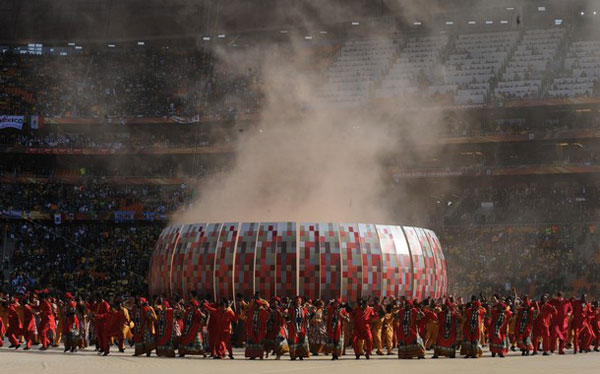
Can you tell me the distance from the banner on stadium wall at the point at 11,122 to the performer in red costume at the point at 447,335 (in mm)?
34036

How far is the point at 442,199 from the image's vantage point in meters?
46.1

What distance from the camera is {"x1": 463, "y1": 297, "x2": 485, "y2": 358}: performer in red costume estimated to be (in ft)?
63.7

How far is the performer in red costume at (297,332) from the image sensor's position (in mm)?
18734

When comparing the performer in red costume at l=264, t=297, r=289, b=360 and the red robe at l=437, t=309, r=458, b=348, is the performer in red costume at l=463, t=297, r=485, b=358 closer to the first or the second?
the red robe at l=437, t=309, r=458, b=348

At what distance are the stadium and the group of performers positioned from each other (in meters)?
5.18

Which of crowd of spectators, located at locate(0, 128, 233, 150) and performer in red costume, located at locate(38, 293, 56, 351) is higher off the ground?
crowd of spectators, located at locate(0, 128, 233, 150)

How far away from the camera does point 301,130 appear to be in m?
44.6

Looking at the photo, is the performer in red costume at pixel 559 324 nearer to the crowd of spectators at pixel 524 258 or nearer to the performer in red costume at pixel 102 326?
the performer in red costume at pixel 102 326

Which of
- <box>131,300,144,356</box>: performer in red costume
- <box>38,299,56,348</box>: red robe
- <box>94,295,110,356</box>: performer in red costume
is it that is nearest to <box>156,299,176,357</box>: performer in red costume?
<box>131,300,144,356</box>: performer in red costume

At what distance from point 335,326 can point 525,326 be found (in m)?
4.30

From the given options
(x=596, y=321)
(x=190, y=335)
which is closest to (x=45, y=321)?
(x=190, y=335)

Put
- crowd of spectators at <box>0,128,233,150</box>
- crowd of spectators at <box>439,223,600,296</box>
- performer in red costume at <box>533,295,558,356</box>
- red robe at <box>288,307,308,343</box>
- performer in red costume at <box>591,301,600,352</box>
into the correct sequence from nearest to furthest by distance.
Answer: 1. red robe at <box>288,307,308,343</box>
2. performer in red costume at <box>533,295,558,356</box>
3. performer in red costume at <box>591,301,600,352</box>
4. crowd of spectators at <box>439,223,600,296</box>
5. crowd of spectators at <box>0,128,233,150</box>

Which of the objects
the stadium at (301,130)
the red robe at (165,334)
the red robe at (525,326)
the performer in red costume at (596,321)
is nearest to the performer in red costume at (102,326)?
the red robe at (165,334)

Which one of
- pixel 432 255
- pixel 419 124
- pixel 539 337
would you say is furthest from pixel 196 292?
pixel 419 124
